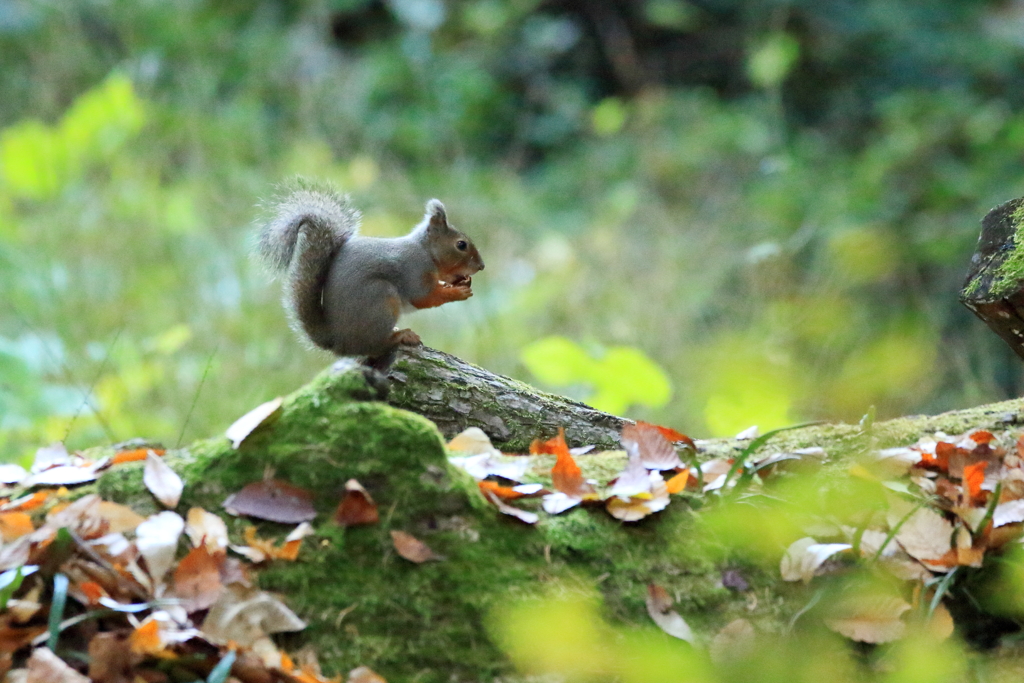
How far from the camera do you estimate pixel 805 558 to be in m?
1.43

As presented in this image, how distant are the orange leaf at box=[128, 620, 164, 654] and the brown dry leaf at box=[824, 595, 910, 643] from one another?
90 cm

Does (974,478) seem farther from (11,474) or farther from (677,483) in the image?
(11,474)

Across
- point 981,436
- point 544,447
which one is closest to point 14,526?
point 544,447

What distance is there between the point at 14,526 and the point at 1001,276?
1744 mm

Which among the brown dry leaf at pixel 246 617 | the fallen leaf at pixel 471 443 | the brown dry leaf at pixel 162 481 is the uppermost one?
the fallen leaf at pixel 471 443

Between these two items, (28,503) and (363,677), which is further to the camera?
(28,503)

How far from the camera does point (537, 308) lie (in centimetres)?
440

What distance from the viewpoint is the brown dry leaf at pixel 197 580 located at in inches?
Result: 49.8

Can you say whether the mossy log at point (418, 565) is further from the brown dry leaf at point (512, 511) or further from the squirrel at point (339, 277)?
the squirrel at point (339, 277)

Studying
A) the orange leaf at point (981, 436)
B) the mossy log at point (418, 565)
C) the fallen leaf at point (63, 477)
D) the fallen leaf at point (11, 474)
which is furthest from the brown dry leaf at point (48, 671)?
the orange leaf at point (981, 436)

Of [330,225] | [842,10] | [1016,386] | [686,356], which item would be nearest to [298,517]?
[330,225]

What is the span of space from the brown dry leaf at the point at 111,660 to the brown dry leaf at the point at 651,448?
85cm

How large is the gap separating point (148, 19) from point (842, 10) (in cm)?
477

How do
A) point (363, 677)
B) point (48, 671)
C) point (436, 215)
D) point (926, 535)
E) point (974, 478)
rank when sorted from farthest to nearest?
point (436, 215) → point (974, 478) → point (926, 535) → point (363, 677) → point (48, 671)
